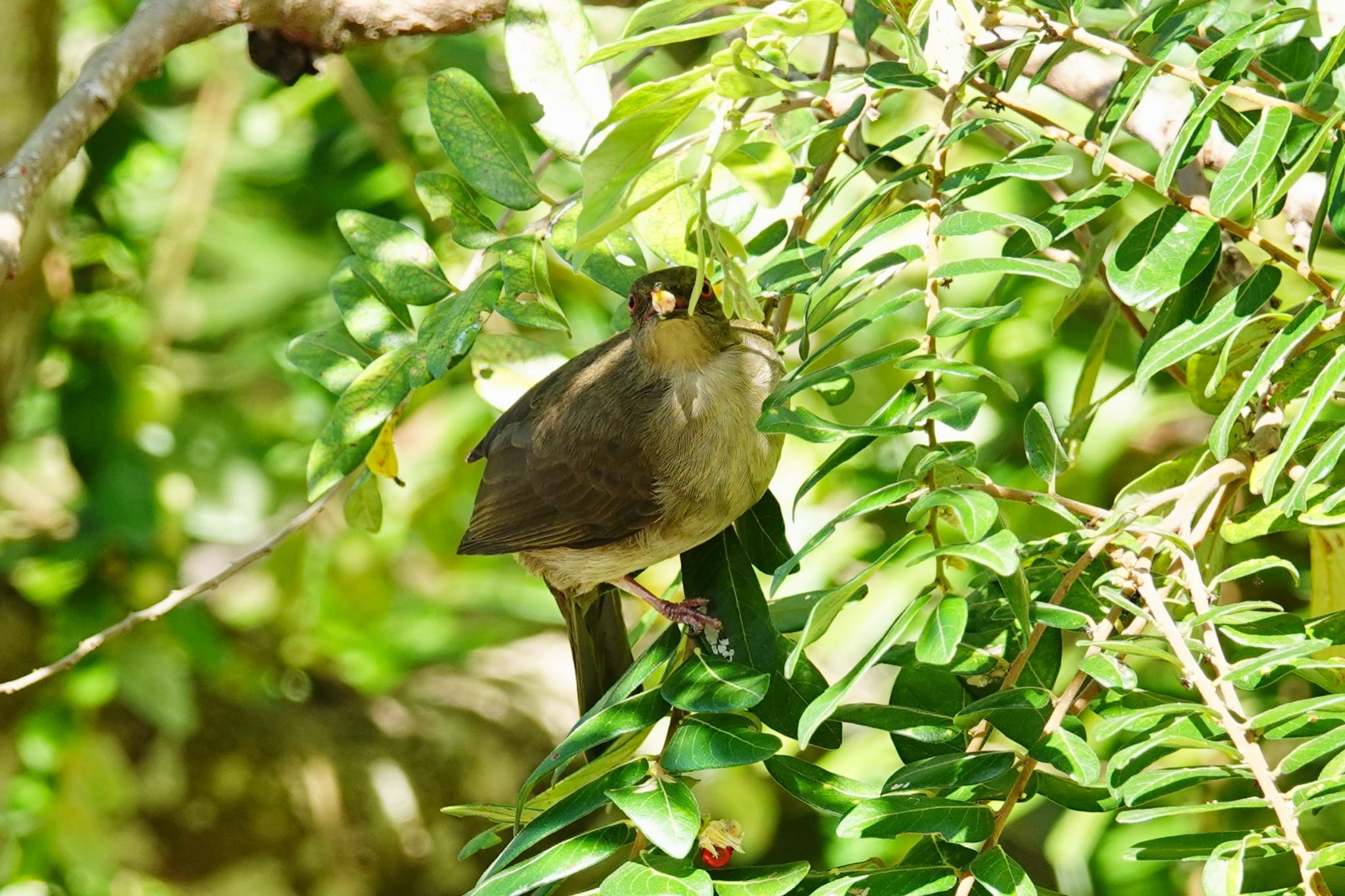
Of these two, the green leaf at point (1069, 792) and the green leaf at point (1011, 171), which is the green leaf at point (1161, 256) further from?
the green leaf at point (1069, 792)

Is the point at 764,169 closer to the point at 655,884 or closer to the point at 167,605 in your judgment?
the point at 655,884

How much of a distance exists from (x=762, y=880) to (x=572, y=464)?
178cm

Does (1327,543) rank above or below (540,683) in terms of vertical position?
above

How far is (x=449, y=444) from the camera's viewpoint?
5.05 m

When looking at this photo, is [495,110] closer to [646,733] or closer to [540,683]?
[646,733]

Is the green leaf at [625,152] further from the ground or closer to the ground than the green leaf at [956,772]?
further from the ground

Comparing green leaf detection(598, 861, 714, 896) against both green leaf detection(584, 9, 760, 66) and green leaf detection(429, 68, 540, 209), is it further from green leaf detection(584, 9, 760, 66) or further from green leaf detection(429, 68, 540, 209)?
green leaf detection(429, 68, 540, 209)

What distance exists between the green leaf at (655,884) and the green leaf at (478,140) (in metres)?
1.24

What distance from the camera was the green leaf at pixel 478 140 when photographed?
2477mm

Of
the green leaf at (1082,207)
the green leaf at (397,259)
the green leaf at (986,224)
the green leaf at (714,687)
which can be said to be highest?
the green leaf at (986,224)

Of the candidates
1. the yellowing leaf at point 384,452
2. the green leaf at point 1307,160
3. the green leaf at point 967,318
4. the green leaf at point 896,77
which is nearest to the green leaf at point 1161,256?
the green leaf at point 1307,160

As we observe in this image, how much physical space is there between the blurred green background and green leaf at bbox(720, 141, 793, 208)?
1.46 m

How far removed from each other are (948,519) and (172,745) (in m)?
4.08

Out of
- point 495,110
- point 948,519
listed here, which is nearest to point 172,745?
point 495,110
